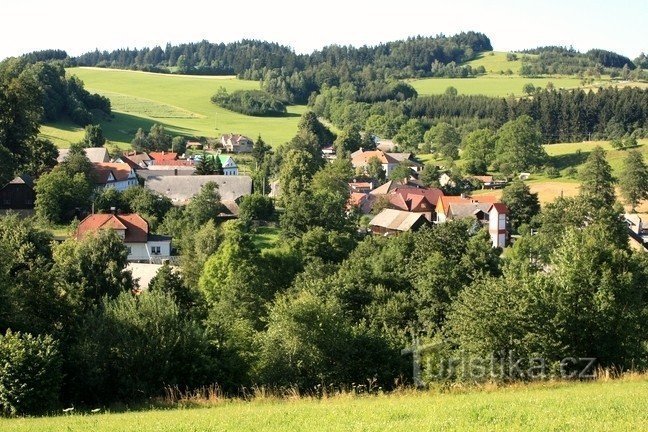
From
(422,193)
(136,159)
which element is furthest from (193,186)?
(136,159)

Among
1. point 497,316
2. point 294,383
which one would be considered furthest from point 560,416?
point 294,383

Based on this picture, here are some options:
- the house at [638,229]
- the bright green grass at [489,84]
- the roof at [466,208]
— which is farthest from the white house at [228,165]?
the bright green grass at [489,84]

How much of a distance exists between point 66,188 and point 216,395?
35494 millimetres

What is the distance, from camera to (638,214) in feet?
190

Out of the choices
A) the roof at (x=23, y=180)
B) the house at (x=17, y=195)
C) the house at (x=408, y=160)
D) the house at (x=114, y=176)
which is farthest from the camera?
the house at (x=408, y=160)

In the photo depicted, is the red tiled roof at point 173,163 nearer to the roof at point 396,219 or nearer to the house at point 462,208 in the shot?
the roof at point 396,219

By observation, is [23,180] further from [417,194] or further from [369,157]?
[369,157]

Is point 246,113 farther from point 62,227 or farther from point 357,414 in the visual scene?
point 357,414

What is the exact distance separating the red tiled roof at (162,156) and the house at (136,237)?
107 feet

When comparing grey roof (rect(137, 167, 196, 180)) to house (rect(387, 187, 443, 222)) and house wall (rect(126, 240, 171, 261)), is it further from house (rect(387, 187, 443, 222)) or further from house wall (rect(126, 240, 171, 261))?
house wall (rect(126, 240, 171, 261))

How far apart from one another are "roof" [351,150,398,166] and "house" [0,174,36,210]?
3928cm

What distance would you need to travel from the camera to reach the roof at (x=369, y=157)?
81.3m

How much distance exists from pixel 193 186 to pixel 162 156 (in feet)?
67.8

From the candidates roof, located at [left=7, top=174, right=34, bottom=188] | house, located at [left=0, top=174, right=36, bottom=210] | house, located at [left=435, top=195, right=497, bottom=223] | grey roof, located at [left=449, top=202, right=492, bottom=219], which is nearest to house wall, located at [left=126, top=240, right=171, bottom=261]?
house, located at [left=0, top=174, right=36, bottom=210]
